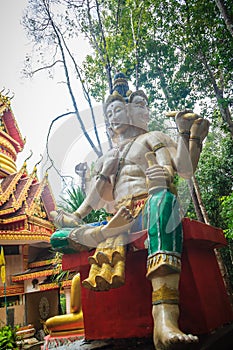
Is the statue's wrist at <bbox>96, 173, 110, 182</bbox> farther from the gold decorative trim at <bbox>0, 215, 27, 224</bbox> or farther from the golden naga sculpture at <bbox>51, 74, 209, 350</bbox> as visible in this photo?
the gold decorative trim at <bbox>0, 215, 27, 224</bbox>

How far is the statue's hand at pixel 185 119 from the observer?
158 centimetres

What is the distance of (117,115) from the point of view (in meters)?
2.01

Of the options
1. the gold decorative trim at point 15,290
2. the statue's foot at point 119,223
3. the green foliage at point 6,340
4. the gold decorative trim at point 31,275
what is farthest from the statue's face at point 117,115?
the gold decorative trim at point 15,290

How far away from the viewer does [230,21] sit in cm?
423

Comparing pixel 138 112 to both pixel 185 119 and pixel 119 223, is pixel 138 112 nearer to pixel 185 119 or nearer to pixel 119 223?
pixel 185 119

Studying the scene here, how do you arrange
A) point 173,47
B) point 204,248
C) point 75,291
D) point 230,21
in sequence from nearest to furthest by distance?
point 204,248
point 75,291
point 230,21
point 173,47

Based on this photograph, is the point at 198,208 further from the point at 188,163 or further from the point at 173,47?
the point at 188,163

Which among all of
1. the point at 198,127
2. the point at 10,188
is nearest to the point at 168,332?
the point at 198,127

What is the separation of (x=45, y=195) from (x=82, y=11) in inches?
204

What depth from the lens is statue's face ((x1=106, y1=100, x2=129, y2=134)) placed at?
2.01 m

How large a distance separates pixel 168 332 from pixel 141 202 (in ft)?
2.37

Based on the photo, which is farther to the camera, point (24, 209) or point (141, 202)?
point (24, 209)

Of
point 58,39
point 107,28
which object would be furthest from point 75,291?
point 107,28

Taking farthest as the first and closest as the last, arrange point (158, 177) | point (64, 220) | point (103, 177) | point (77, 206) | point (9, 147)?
point (9, 147), point (77, 206), point (103, 177), point (64, 220), point (158, 177)
